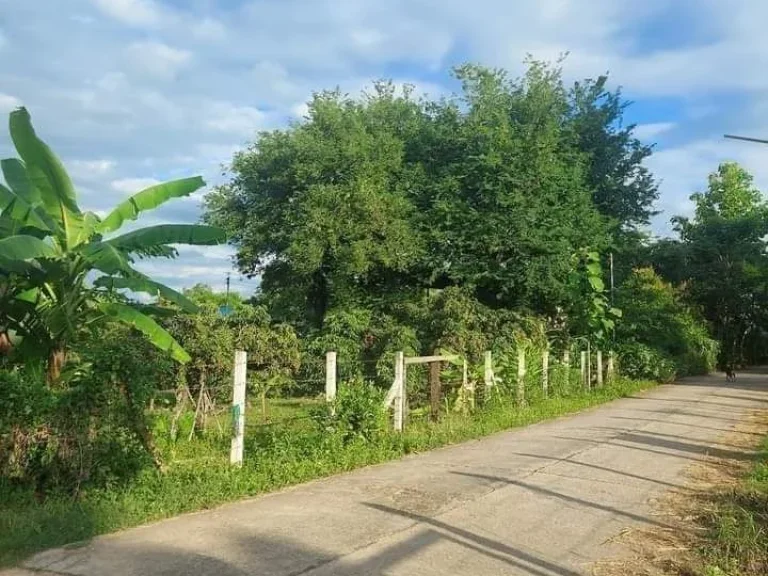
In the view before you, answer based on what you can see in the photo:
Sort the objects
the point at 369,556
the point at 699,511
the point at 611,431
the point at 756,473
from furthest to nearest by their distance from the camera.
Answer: the point at 611,431 < the point at 756,473 < the point at 699,511 < the point at 369,556

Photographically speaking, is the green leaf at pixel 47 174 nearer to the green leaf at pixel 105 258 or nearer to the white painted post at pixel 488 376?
the green leaf at pixel 105 258

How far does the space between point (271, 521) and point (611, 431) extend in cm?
846

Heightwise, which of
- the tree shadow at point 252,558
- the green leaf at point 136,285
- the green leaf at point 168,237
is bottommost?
the tree shadow at point 252,558

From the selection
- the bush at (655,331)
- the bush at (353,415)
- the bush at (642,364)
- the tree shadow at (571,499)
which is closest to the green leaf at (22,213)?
the bush at (353,415)

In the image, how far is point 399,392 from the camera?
12688mm

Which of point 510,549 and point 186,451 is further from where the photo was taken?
point 186,451

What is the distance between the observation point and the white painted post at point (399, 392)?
500 inches

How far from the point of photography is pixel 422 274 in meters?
26.7

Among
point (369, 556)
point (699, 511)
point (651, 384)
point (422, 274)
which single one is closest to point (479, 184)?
point (422, 274)

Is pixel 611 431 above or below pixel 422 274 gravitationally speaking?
below

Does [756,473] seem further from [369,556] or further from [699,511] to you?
[369,556]

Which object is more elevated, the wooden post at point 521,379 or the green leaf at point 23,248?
the green leaf at point 23,248

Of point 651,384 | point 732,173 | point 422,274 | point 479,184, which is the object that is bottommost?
point 651,384

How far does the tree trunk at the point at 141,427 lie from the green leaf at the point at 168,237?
2.82 m
